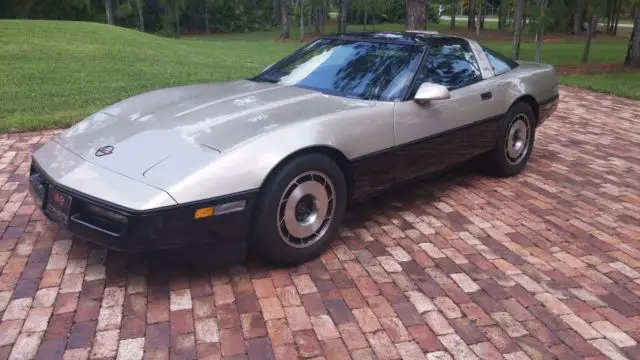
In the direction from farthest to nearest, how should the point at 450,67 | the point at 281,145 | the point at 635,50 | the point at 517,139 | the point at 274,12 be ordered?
1. the point at 274,12
2. the point at 635,50
3. the point at 517,139
4. the point at 450,67
5. the point at 281,145

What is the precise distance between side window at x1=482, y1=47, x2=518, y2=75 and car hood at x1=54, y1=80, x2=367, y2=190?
173 cm

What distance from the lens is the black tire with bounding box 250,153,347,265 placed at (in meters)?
2.97

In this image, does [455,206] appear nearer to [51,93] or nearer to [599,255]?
[599,255]

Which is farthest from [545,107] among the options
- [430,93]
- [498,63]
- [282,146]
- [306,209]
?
[282,146]

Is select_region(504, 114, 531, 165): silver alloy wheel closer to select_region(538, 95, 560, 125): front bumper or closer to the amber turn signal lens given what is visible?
select_region(538, 95, 560, 125): front bumper

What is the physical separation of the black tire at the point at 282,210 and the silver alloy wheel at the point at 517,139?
7.13ft

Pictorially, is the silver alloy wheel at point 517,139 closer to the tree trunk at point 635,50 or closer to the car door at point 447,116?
the car door at point 447,116

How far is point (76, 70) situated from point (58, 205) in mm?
9179

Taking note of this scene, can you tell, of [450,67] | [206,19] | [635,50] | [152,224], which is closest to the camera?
[152,224]

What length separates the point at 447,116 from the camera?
4039 millimetres

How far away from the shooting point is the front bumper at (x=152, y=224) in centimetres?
264

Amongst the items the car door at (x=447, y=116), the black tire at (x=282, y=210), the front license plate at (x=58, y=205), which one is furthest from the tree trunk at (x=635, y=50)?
the front license plate at (x=58, y=205)

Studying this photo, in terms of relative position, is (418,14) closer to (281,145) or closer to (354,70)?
(354,70)

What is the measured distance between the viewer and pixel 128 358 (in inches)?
94.7
